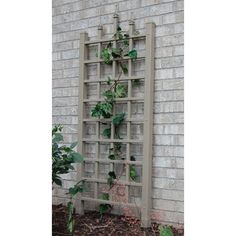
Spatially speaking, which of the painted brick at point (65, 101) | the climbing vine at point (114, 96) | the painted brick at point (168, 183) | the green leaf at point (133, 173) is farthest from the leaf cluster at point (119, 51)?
the painted brick at point (168, 183)

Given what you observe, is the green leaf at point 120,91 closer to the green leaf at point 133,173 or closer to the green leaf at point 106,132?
the green leaf at point 106,132

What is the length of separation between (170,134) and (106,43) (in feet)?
3.42

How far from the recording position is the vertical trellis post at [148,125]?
8.86 ft

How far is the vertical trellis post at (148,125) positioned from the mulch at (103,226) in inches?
3.6

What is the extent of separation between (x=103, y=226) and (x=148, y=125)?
926mm

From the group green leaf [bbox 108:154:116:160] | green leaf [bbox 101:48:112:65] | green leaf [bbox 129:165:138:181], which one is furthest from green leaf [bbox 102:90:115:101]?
green leaf [bbox 129:165:138:181]

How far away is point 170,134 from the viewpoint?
107 inches

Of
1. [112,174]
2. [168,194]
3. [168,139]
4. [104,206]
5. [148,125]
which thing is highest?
[148,125]

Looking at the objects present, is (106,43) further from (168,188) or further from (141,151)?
(168,188)

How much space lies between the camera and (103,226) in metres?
2.82

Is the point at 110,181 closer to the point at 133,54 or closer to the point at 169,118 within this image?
the point at 169,118

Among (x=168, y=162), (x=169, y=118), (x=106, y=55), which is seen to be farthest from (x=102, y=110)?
(x=168, y=162)
